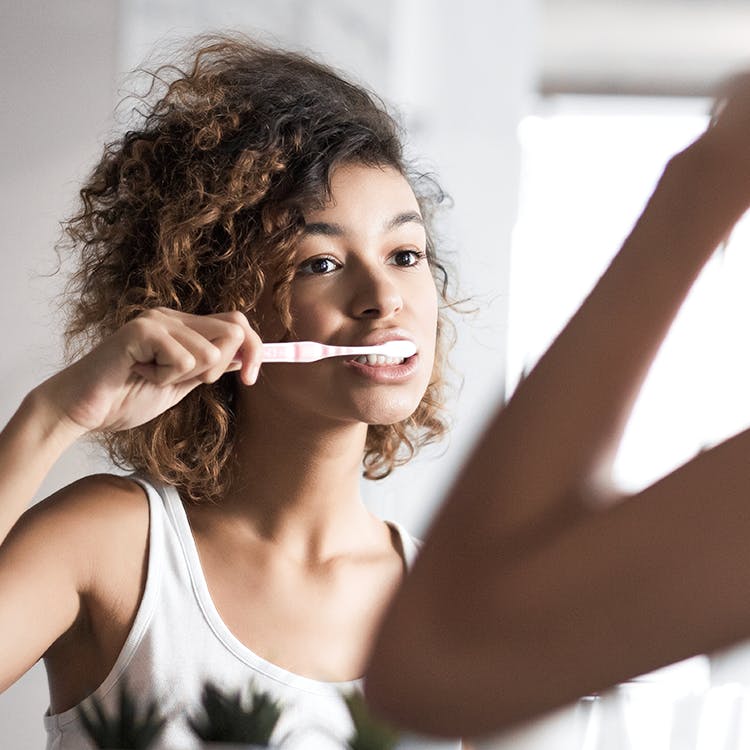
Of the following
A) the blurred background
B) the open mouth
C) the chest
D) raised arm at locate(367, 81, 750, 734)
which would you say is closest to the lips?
the open mouth

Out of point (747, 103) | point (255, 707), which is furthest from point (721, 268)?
point (255, 707)

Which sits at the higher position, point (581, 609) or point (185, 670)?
point (581, 609)

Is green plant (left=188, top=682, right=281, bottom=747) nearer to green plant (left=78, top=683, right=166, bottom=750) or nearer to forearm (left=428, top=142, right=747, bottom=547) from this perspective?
green plant (left=78, top=683, right=166, bottom=750)

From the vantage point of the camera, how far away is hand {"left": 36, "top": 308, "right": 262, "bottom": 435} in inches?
15.2

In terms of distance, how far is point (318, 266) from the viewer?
52cm

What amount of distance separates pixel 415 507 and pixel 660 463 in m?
0.82

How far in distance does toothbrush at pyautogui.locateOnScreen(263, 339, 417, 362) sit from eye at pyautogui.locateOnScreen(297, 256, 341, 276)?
0.15 ft

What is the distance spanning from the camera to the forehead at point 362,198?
1.71 ft

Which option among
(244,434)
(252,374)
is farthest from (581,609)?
(244,434)

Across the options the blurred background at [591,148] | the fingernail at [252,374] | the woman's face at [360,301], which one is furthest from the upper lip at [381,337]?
the blurred background at [591,148]

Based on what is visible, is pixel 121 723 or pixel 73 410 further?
pixel 121 723

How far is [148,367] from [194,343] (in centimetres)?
4

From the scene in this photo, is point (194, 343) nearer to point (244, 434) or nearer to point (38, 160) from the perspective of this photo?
point (244, 434)

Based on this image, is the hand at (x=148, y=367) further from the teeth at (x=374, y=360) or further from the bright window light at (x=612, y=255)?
the bright window light at (x=612, y=255)
